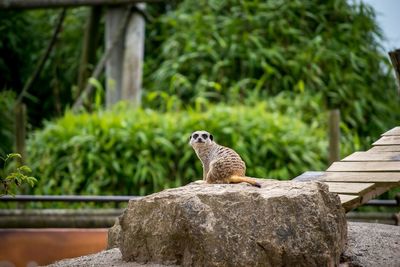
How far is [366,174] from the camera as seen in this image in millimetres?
3914

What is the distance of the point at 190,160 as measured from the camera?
6930mm

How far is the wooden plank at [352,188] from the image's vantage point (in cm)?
367

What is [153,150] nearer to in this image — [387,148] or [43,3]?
[43,3]

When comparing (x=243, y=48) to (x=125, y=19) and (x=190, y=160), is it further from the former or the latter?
(x=190, y=160)

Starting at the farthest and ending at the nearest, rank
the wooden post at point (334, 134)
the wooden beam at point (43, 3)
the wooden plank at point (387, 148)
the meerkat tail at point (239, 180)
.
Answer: the wooden beam at point (43, 3) < the wooden post at point (334, 134) < the wooden plank at point (387, 148) < the meerkat tail at point (239, 180)

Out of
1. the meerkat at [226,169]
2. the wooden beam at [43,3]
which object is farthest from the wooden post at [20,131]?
the meerkat at [226,169]

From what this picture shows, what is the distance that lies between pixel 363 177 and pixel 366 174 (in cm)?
5

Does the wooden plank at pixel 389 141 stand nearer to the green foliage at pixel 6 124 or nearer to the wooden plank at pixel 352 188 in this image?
the wooden plank at pixel 352 188

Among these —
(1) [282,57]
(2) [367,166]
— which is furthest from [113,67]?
(2) [367,166]

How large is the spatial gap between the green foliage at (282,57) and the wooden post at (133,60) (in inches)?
25.3

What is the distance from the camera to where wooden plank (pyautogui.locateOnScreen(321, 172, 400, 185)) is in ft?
12.2

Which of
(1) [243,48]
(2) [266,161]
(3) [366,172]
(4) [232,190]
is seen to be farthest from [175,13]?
(4) [232,190]

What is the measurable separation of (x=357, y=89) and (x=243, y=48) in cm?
151

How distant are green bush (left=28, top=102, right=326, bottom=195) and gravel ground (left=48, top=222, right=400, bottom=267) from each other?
2935 mm
